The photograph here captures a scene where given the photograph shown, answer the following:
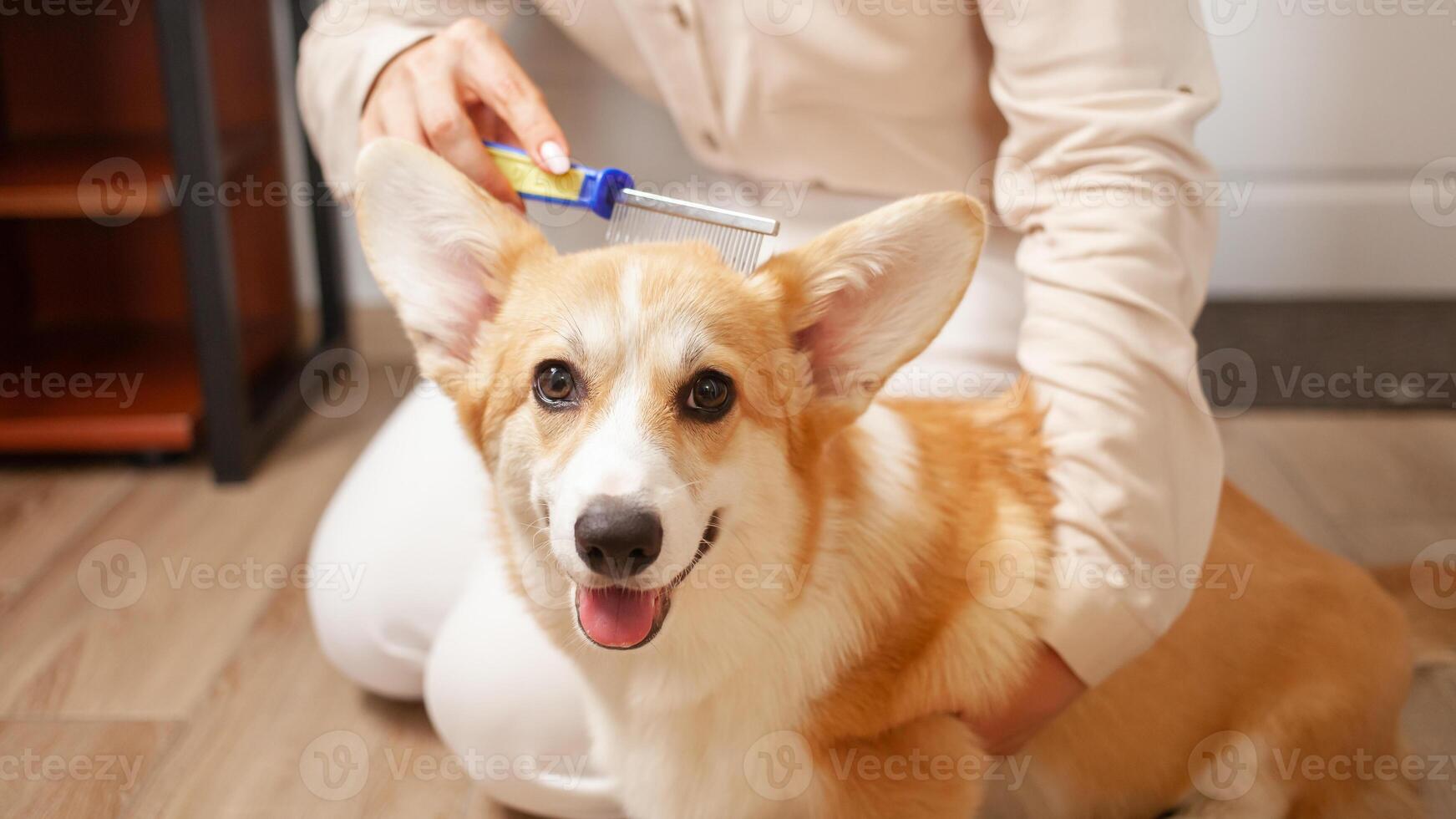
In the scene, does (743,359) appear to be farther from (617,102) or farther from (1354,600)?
(617,102)

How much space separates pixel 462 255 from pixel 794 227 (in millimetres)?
469

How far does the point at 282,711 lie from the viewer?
4.14 feet

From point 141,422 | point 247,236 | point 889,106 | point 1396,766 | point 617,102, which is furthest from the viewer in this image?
point 247,236

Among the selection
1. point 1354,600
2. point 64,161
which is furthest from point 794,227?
point 64,161

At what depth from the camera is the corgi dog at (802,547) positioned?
796mm

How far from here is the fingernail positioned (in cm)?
92

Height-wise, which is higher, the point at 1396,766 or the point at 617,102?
the point at 617,102

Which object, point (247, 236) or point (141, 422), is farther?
point (247, 236)
